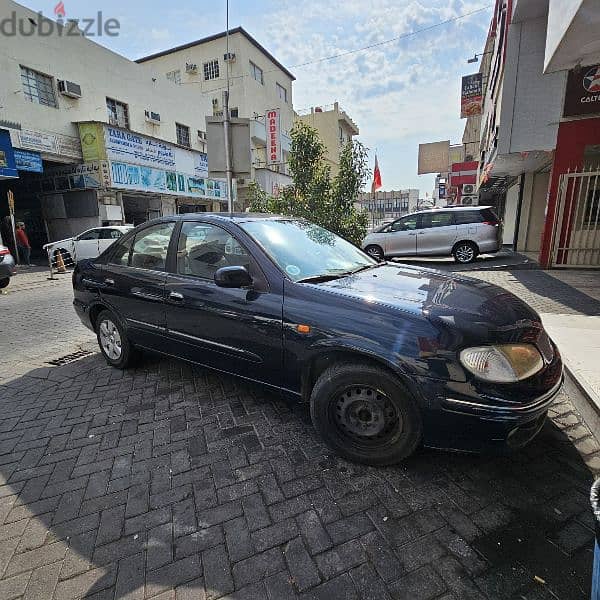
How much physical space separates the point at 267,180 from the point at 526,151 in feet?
62.4

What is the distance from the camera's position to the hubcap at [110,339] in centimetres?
400

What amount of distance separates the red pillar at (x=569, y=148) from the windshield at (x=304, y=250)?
7.86 metres

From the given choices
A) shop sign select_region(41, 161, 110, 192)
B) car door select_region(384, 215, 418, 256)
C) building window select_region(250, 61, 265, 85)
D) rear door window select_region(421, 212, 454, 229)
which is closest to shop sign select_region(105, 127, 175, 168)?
shop sign select_region(41, 161, 110, 192)

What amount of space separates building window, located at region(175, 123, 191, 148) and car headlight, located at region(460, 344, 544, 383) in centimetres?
2318

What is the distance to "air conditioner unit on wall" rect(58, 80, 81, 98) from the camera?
47.9ft

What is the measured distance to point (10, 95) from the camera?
505 inches

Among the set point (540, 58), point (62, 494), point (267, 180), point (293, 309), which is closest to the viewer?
point (62, 494)

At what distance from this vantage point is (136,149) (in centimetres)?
1698

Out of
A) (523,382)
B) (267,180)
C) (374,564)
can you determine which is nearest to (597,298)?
(523,382)

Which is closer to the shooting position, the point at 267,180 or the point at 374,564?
the point at 374,564

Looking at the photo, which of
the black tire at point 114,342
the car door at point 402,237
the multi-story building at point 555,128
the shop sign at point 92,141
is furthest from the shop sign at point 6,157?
the multi-story building at point 555,128

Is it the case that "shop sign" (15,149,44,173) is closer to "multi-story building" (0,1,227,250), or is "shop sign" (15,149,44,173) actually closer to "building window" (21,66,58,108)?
"multi-story building" (0,1,227,250)

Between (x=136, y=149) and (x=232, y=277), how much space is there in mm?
17353

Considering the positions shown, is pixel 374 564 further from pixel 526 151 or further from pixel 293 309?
pixel 526 151
